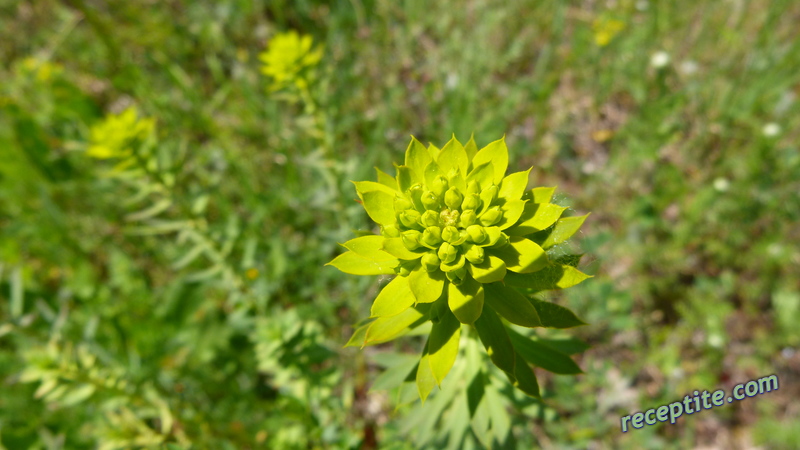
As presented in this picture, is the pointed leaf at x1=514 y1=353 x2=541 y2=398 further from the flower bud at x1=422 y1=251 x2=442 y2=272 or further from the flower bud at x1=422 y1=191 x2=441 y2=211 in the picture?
the flower bud at x1=422 y1=191 x2=441 y2=211

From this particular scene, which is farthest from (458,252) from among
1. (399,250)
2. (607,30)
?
(607,30)

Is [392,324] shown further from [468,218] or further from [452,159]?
[452,159]

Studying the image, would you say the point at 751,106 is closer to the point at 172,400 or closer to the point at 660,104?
the point at 660,104

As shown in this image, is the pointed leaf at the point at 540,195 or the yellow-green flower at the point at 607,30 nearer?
the pointed leaf at the point at 540,195

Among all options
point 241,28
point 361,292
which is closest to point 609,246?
point 361,292

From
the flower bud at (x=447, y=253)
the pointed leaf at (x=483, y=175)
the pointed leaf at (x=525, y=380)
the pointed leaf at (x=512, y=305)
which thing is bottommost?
the pointed leaf at (x=525, y=380)

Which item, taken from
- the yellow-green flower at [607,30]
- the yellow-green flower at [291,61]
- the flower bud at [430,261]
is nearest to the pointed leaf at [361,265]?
the flower bud at [430,261]

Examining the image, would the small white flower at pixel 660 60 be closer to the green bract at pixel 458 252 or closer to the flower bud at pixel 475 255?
the green bract at pixel 458 252
